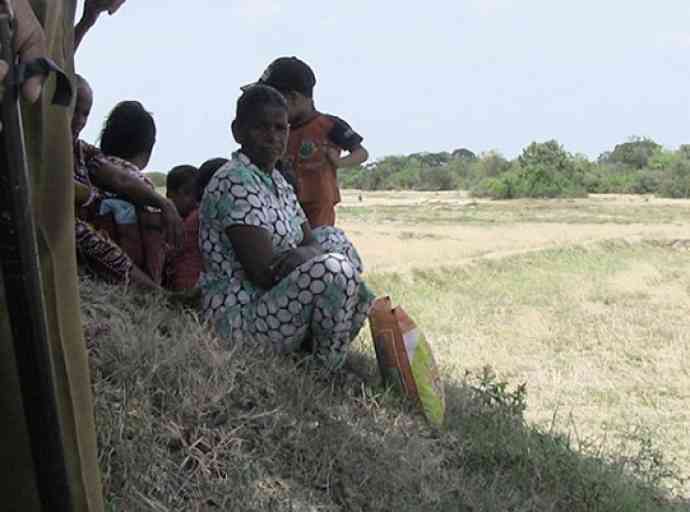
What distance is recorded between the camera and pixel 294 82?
5207 millimetres

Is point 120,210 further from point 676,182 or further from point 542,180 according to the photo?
point 676,182

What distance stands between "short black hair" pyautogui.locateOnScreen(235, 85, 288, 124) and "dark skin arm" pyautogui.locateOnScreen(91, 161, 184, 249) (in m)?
0.48

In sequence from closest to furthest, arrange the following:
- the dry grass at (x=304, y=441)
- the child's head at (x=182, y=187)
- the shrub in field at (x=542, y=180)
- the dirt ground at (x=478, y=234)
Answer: the dry grass at (x=304, y=441) < the child's head at (x=182, y=187) < the dirt ground at (x=478, y=234) < the shrub in field at (x=542, y=180)

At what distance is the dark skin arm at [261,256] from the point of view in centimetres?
383

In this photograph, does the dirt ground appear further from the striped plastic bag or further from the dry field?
the striped plastic bag

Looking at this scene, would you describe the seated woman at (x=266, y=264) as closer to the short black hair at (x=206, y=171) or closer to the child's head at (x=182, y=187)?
the short black hair at (x=206, y=171)

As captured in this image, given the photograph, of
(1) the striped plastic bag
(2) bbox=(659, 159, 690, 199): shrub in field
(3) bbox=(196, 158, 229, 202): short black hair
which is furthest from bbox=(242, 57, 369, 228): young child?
(2) bbox=(659, 159, 690, 199): shrub in field

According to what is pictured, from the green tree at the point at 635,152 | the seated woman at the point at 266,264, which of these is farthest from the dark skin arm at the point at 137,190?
the green tree at the point at 635,152

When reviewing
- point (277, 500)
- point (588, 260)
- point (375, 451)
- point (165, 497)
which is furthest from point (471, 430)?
point (588, 260)

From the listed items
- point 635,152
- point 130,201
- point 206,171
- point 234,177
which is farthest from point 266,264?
point 635,152

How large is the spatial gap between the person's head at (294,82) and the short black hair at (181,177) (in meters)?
0.60

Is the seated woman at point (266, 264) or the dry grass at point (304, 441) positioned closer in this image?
the dry grass at point (304, 441)

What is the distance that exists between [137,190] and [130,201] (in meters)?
0.11

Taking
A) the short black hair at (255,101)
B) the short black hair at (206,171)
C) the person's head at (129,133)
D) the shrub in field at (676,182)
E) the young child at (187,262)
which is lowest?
the shrub in field at (676,182)
